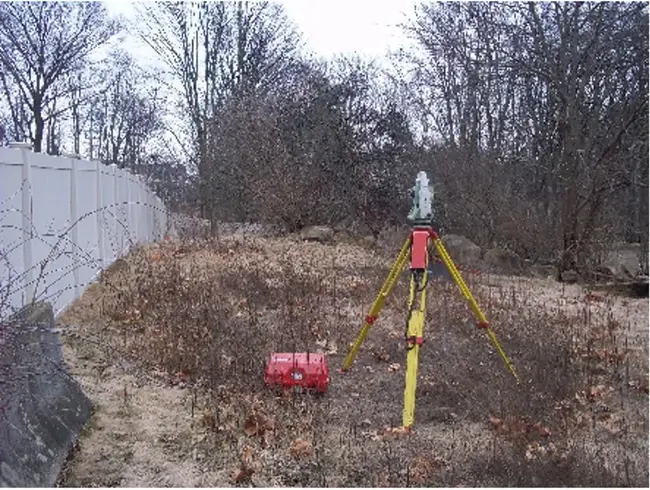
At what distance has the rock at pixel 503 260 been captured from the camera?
14.0m

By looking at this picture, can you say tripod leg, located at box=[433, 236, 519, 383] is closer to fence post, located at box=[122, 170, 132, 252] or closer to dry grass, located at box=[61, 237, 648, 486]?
dry grass, located at box=[61, 237, 648, 486]

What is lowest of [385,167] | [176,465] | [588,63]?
[176,465]

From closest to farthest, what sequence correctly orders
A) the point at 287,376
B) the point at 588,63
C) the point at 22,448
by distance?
the point at 22,448
the point at 287,376
the point at 588,63

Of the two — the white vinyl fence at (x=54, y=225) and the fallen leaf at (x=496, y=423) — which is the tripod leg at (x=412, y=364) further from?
the white vinyl fence at (x=54, y=225)

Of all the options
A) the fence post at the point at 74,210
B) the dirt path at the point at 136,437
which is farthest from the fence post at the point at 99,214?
the dirt path at the point at 136,437

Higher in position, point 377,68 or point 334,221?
point 377,68

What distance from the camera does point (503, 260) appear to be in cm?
1418

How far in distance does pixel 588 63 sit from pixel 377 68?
9609 millimetres

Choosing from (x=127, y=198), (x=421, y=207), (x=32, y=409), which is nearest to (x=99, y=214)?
(x=127, y=198)

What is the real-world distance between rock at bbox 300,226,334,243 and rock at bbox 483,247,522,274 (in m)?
3.59

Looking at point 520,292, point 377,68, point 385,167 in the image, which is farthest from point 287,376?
point 377,68

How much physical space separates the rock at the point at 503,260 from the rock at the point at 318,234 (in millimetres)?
3591

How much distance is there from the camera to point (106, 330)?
750 centimetres

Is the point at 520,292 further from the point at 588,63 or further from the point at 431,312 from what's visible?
the point at 588,63
